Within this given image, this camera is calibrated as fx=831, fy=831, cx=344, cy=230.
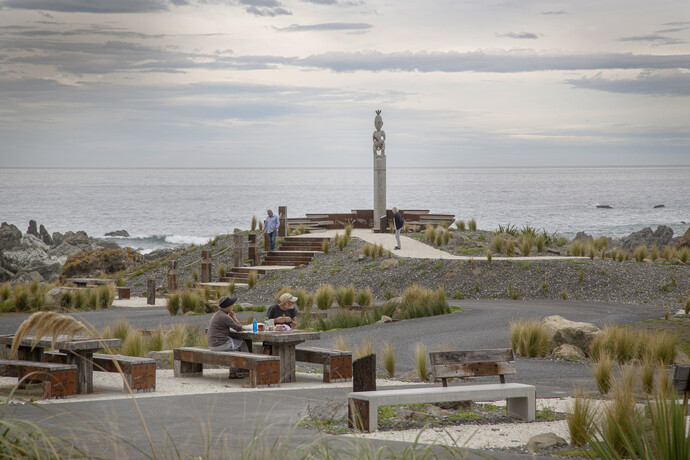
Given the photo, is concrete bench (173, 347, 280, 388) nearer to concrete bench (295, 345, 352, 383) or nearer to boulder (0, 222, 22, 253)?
concrete bench (295, 345, 352, 383)

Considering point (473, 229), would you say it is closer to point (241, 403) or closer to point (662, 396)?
point (241, 403)

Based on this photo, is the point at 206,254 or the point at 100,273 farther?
the point at 100,273

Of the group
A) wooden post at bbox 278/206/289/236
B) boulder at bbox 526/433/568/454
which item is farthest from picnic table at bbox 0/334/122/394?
wooden post at bbox 278/206/289/236

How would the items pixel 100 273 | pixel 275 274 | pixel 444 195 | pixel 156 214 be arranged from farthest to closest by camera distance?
pixel 444 195
pixel 156 214
pixel 100 273
pixel 275 274

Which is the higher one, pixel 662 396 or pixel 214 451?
pixel 662 396

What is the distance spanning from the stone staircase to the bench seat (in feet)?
66.7

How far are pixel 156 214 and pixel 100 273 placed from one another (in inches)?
2805

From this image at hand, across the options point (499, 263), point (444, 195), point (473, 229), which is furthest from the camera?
point (444, 195)

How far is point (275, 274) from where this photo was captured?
1110 inches

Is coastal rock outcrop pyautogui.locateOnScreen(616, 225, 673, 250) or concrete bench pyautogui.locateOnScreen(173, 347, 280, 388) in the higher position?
concrete bench pyautogui.locateOnScreen(173, 347, 280, 388)

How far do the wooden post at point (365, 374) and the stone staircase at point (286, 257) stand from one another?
1976cm

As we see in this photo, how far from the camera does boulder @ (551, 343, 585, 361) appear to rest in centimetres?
1332

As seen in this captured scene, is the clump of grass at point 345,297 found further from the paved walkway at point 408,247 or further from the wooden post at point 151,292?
the wooden post at point 151,292

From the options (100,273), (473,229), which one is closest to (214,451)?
(100,273)
